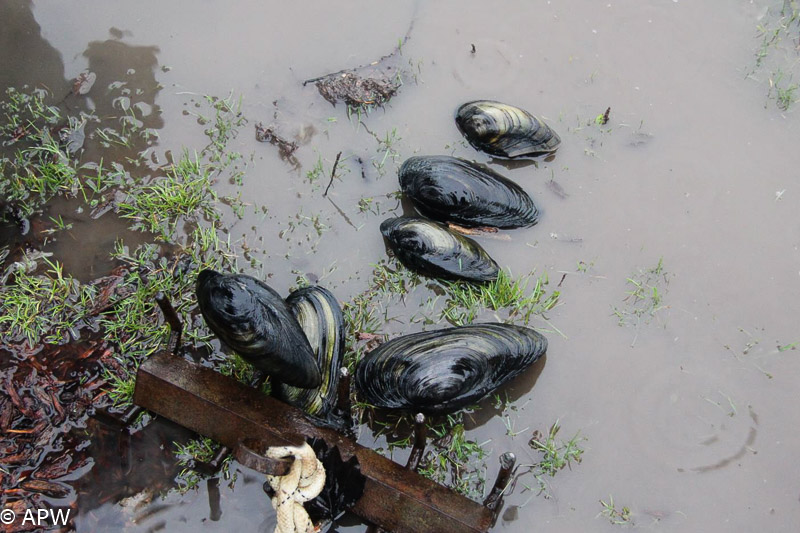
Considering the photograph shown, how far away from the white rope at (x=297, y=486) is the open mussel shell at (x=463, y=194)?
5.97ft

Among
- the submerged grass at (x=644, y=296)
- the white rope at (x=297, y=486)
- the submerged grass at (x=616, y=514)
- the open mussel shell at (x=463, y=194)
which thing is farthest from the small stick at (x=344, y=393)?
the submerged grass at (x=644, y=296)

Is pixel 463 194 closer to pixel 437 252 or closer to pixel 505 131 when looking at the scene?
pixel 437 252

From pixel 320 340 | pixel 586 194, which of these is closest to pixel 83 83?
pixel 320 340

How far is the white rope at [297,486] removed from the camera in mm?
2723

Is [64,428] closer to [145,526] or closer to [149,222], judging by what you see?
[145,526]

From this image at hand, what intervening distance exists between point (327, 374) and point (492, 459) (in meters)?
1.01

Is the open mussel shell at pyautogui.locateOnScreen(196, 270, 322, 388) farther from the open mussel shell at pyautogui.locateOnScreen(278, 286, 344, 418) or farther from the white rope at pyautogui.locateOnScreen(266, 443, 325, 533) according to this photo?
the white rope at pyautogui.locateOnScreen(266, 443, 325, 533)

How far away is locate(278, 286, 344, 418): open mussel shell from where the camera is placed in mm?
3340

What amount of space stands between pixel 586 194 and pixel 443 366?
1737 millimetres

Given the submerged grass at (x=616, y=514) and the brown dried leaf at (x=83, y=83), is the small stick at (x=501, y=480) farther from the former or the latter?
the brown dried leaf at (x=83, y=83)

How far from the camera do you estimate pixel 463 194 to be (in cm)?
396

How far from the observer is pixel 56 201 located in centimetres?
409

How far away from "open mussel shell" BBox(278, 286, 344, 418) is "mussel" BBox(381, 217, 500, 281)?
548mm

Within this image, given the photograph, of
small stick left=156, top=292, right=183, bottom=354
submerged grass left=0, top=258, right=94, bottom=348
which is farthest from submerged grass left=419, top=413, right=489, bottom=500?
submerged grass left=0, top=258, right=94, bottom=348
